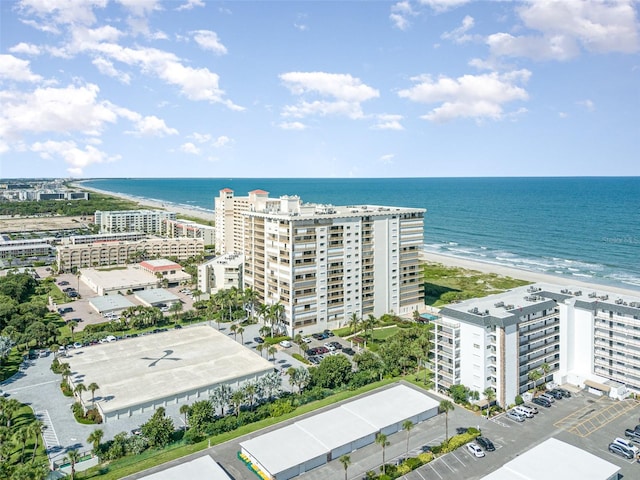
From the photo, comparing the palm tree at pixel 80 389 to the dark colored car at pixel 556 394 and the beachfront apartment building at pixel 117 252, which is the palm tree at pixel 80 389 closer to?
the dark colored car at pixel 556 394

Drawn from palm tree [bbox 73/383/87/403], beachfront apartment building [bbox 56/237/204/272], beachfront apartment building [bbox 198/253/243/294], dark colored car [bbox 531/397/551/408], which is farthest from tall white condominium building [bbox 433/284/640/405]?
beachfront apartment building [bbox 56/237/204/272]

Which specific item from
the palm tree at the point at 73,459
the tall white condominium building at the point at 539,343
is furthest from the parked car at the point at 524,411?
the palm tree at the point at 73,459

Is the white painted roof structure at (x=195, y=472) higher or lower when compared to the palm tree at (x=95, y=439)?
lower

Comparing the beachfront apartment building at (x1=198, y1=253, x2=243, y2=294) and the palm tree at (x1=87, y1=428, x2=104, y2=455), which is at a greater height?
the beachfront apartment building at (x1=198, y1=253, x2=243, y2=294)

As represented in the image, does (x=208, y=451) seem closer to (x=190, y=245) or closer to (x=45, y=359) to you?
(x=45, y=359)

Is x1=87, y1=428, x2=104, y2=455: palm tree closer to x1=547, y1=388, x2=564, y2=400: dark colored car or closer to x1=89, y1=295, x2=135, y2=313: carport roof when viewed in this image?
x1=547, y1=388, x2=564, y2=400: dark colored car

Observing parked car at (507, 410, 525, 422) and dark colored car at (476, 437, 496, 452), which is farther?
parked car at (507, 410, 525, 422)

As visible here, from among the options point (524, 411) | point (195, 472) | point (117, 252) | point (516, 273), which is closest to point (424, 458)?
point (524, 411)
